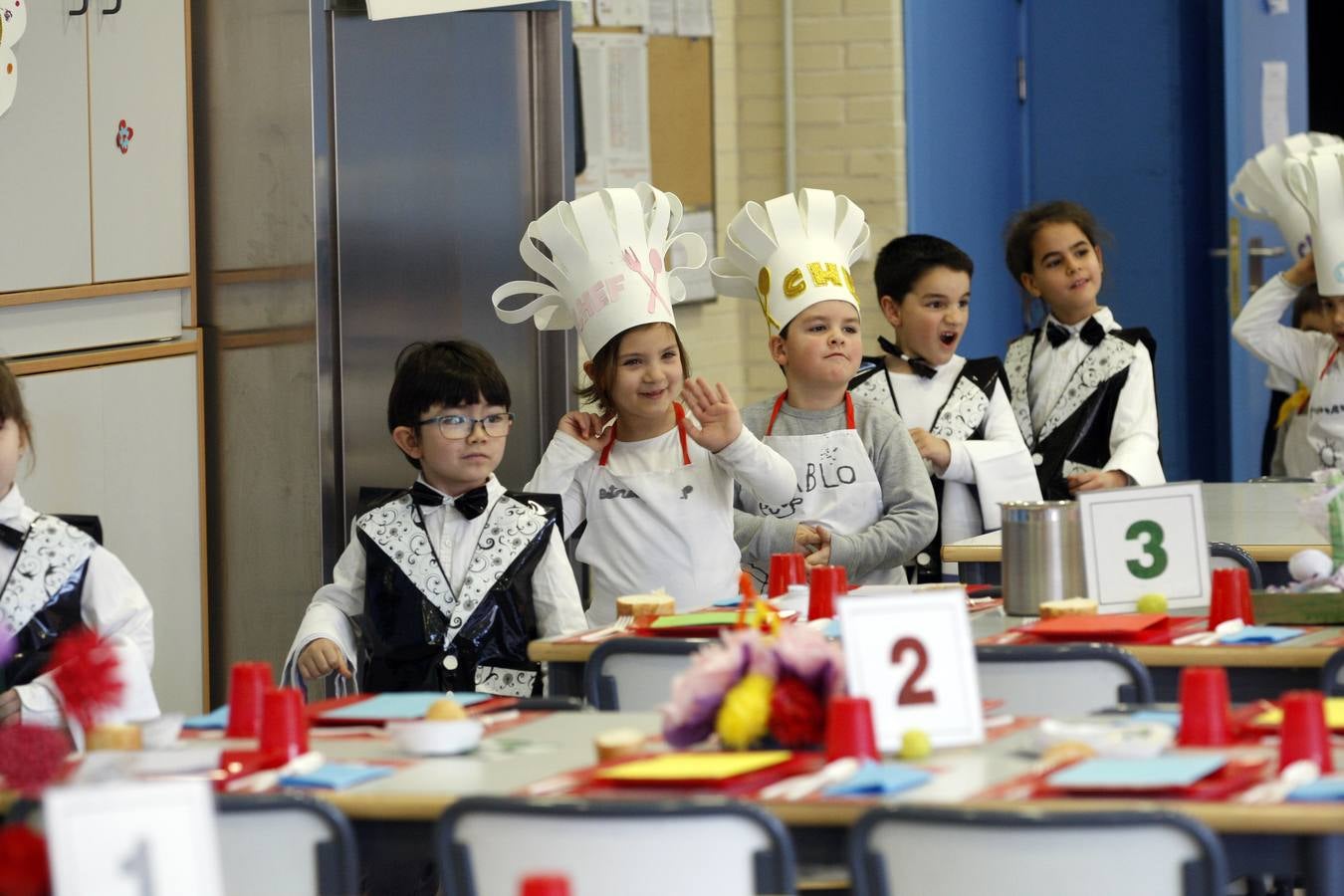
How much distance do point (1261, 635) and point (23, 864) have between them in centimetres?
219

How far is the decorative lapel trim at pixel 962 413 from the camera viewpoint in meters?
5.04

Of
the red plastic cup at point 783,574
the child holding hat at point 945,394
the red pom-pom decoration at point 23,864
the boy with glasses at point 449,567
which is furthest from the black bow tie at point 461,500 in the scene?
the red pom-pom decoration at point 23,864

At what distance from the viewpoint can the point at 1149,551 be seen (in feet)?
11.7

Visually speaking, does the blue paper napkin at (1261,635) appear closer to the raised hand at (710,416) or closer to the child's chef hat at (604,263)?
the raised hand at (710,416)

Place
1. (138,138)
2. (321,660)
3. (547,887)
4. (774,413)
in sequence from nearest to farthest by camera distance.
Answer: (547,887) < (321,660) < (138,138) < (774,413)

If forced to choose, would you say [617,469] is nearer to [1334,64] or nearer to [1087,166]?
[1087,166]

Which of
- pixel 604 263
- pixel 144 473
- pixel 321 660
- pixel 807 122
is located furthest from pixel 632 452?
pixel 807 122

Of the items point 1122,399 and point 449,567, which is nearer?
point 449,567

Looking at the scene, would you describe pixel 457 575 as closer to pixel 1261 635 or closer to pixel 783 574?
pixel 783 574

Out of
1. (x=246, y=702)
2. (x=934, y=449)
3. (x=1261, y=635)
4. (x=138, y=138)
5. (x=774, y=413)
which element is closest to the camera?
(x=246, y=702)

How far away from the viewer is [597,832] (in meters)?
2.16

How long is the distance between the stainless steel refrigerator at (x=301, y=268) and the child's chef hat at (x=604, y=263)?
16.6 inches

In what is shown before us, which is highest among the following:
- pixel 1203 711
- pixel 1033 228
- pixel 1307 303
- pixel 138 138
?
pixel 138 138

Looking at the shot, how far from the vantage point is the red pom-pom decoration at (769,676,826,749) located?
2.48m
